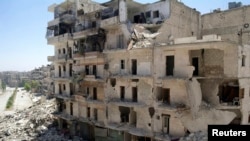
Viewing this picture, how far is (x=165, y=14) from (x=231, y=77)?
1078 cm

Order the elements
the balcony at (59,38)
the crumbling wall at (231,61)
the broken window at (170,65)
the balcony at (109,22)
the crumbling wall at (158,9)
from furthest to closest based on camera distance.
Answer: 1. the balcony at (59,38)
2. the crumbling wall at (158,9)
3. the balcony at (109,22)
4. the broken window at (170,65)
5. the crumbling wall at (231,61)

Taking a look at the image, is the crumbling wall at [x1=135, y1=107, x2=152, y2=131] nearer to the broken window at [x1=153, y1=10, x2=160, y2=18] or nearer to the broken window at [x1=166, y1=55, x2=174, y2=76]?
the broken window at [x1=166, y1=55, x2=174, y2=76]

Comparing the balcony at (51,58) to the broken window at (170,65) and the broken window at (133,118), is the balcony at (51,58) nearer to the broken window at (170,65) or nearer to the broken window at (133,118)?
the broken window at (133,118)

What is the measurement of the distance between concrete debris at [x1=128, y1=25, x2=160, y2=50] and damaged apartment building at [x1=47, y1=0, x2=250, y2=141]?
0.10 metres

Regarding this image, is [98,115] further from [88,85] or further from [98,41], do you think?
[98,41]

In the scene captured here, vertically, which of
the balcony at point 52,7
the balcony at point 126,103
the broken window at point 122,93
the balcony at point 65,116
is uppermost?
the balcony at point 52,7

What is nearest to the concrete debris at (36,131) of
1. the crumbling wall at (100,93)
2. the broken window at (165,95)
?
the crumbling wall at (100,93)

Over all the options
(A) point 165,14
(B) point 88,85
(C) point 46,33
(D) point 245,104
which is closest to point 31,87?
(C) point 46,33

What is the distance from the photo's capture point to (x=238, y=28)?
28.4m

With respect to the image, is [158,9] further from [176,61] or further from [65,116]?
[65,116]

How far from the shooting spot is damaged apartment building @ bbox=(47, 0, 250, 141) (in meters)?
20.4

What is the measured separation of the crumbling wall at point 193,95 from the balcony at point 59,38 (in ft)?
61.1

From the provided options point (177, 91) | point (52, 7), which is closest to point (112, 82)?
point (177, 91)

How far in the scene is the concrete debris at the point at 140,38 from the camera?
2412 centimetres
